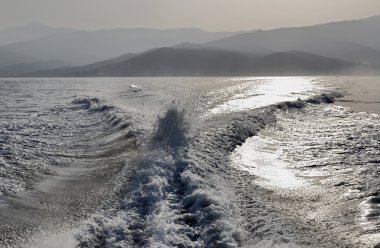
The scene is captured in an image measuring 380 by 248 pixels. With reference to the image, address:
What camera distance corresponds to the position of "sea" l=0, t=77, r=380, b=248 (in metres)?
9.36

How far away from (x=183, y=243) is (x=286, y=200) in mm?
4216

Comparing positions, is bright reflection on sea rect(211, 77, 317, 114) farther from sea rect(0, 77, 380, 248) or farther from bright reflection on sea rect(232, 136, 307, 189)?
bright reflection on sea rect(232, 136, 307, 189)

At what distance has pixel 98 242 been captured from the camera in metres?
9.02

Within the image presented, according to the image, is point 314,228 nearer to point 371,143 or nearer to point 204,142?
point 204,142

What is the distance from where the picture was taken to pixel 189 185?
41.7 feet

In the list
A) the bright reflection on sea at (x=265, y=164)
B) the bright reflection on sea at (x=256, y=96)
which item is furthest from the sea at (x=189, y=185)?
the bright reflection on sea at (x=256, y=96)

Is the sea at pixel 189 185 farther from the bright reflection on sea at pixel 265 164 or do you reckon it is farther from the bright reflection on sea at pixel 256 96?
the bright reflection on sea at pixel 256 96

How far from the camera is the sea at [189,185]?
9359 millimetres

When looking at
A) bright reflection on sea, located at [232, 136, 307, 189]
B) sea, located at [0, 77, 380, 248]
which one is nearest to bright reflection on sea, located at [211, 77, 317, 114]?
sea, located at [0, 77, 380, 248]

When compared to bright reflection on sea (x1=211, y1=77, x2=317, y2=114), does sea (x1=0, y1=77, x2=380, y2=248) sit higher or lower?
lower

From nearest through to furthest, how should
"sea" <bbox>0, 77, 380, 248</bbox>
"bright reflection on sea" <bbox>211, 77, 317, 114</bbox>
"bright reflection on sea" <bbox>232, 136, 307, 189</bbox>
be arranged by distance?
1. "sea" <bbox>0, 77, 380, 248</bbox>
2. "bright reflection on sea" <bbox>232, 136, 307, 189</bbox>
3. "bright reflection on sea" <bbox>211, 77, 317, 114</bbox>

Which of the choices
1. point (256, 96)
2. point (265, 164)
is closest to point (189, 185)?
point (265, 164)

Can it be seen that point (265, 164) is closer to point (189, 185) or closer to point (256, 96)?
point (189, 185)

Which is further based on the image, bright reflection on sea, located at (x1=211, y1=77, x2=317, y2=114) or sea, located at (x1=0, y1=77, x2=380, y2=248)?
bright reflection on sea, located at (x1=211, y1=77, x2=317, y2=114)
